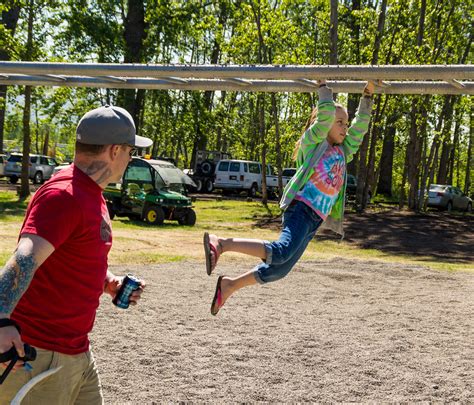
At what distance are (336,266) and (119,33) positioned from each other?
19221 millimetres

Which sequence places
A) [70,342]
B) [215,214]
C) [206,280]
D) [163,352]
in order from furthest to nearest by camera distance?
[215,214], [206,280], [163,352], [70,342]

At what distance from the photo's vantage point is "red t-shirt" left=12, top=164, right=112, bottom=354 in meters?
2.72

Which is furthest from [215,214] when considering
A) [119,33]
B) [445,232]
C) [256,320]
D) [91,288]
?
[91,288]

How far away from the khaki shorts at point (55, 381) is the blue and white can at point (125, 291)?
0.39 metres

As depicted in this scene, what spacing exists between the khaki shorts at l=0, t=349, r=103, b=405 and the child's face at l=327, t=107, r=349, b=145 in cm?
254

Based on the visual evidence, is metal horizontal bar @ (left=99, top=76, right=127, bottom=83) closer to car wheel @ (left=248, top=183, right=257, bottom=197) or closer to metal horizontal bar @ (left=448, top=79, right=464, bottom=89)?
metal horizontal bar @ (left=448, top=79, right=464, bottom=89)

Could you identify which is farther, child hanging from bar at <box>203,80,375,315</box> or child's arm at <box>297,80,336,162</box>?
child's arm at <box>297,80,336,162</box>

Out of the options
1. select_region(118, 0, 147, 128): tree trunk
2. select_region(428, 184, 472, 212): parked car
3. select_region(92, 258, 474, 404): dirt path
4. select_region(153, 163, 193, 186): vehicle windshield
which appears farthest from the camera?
select_region(428, 184, 472, 212): parked car

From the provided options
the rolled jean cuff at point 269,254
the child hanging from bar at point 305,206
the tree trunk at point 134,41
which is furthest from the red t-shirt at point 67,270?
the tree trunk at point 134,41

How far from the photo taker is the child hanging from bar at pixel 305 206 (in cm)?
462

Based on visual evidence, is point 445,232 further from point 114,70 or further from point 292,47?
point 114,70

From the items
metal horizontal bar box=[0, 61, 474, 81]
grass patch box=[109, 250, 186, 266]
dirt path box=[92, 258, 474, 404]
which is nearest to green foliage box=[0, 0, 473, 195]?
grass patch box=[109, 250, 186, 266]

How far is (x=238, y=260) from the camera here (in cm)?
1373

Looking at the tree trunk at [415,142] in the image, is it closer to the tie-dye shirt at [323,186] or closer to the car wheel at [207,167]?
the car wheel at [207,167]
